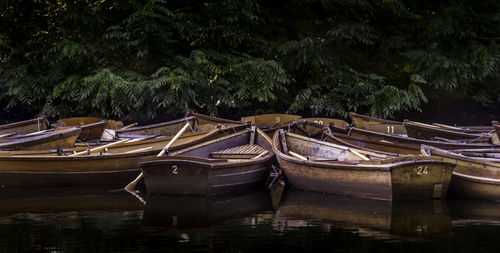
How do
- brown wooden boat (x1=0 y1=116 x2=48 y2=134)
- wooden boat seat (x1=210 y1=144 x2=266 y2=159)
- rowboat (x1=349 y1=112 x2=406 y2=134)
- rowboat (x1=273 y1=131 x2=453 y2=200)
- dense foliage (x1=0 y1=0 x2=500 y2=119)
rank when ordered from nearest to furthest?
1. rowboat (x1=273 y1=131 x2=453 y2=200)
2. wooden boat seat (x1=210 y1=144 x2=266 y2=159)
3. brown wooden boat (x1=0 y1=116 x2=48 y2=134)
4. rowboat (x1=349 y1=112 x2=406 y2=134)
5. dense foliage (x1=0 y1=0 x2=500 y2=119)

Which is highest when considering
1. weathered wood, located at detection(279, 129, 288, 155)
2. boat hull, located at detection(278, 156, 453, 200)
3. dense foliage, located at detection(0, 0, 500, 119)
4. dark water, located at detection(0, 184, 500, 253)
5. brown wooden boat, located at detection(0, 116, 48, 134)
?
dense foliage, located at detection(0, 0, 500, 119)

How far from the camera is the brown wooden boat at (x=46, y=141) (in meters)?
12.3

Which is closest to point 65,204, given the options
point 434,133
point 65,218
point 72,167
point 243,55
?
point 65,218

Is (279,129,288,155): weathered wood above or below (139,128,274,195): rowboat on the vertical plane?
above

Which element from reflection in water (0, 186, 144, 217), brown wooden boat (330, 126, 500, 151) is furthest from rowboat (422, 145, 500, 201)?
reflection in water (0, 186, 144, 217)

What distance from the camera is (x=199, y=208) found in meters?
9.75

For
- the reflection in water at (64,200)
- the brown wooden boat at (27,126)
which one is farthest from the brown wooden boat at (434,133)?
the brown wooden boat at (27,126)

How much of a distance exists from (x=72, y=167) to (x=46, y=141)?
4.11 ft

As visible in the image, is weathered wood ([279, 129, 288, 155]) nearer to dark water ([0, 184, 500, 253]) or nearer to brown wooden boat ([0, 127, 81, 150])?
dark water ([0, 184, 500, 253])

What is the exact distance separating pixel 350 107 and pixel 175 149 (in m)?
7.88

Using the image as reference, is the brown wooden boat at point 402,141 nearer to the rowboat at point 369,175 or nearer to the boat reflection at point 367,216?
the rowboat at point 369,175

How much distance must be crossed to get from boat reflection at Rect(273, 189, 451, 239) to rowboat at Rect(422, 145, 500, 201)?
1.73 ft

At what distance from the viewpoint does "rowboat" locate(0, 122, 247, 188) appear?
1130cm

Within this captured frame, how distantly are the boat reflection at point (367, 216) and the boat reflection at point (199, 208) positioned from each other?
19.0 inches
